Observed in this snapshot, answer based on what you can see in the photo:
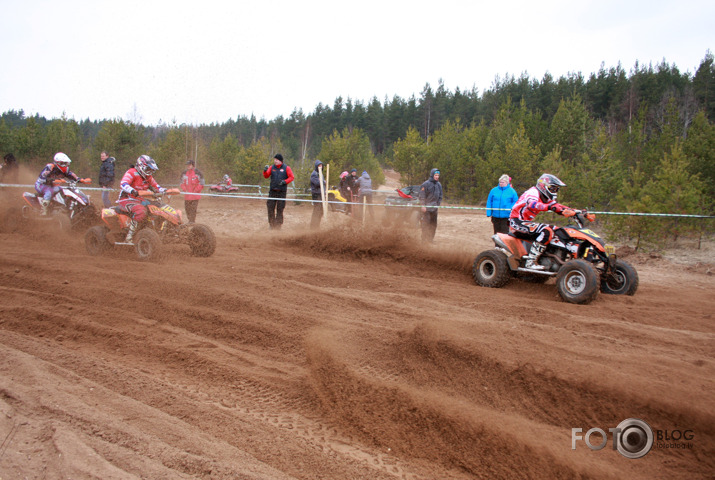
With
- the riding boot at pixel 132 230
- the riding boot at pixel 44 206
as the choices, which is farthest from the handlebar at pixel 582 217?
the riding boot at pixel 44 206

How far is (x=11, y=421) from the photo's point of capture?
3373 millimetres

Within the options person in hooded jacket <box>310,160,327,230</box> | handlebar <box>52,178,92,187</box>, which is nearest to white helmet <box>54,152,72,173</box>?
handlebar <box>52,178,92,187</box>

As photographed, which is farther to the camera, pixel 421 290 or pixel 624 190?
pixel 624 190

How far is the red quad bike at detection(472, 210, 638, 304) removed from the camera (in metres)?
6.72

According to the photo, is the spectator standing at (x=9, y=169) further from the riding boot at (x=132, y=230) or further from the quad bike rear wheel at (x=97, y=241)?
the riding boot at (x=132, y=230)

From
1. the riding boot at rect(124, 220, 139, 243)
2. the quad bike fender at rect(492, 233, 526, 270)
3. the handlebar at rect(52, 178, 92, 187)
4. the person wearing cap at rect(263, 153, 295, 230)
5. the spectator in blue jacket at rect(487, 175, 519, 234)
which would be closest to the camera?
the quad bike fender at rect(492, 233, 526, 270)

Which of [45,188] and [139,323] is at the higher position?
[45,188]

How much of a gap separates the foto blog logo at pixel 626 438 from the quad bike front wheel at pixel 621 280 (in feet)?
14.1

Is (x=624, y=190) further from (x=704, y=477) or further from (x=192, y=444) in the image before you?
(x=192, y=444)

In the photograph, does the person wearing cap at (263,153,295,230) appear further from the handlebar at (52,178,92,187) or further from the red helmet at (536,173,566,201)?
the red helmet at (536,173,566,201)

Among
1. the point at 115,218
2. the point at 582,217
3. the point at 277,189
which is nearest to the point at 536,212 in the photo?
the point at 582,217

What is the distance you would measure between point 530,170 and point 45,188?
69.3 ft

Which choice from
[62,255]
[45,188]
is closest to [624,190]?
[62,255]

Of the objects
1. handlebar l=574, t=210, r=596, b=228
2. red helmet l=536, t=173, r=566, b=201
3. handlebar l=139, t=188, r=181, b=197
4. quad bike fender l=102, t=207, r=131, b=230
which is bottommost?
quad bike fender l=102, t=207, r=131, b=230
